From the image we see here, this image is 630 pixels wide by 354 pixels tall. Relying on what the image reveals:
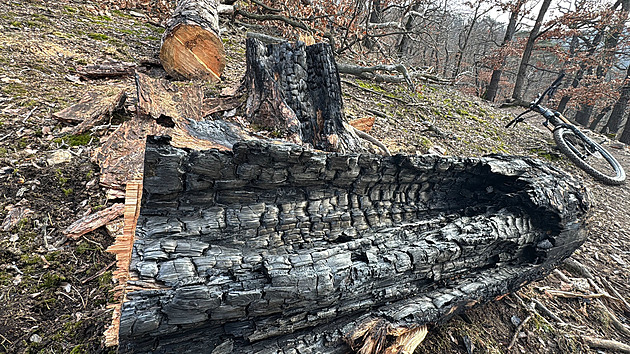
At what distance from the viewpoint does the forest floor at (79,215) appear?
1752mm

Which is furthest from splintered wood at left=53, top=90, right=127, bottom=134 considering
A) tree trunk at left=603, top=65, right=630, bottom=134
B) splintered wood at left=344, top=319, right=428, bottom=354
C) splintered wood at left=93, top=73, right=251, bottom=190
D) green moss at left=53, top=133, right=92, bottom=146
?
tree trunk at left=603, top=65, right=630, bottom=134

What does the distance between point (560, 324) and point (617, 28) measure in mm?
13405

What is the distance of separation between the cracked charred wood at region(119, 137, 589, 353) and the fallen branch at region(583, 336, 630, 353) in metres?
0.66

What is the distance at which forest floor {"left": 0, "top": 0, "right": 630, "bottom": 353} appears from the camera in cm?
175

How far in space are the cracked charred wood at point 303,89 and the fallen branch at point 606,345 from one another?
2.70 meters

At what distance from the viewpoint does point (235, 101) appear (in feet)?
10.5

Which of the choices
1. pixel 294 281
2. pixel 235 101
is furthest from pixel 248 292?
pixel 235 101

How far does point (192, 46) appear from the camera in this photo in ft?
13.4

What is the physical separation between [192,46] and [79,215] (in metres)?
2.88

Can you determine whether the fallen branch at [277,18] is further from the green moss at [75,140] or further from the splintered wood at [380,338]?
the splintered wood at [380,338]

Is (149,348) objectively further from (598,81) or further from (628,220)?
(598,81)

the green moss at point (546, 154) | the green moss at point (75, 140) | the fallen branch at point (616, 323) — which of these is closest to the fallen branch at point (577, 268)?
the fallen branch at point (616, 323)

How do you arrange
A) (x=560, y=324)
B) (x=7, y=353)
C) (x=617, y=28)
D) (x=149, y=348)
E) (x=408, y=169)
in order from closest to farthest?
(x=149, y=348) → (x=7, y=353) → (x=408, y=169) → (x=560, y=324) → (x=617, y=28)

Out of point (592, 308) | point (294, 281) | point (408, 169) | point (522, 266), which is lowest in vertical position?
point (592, 308)
